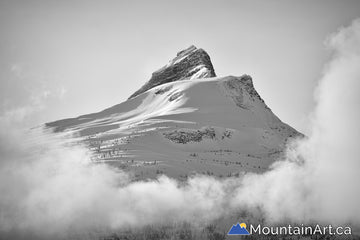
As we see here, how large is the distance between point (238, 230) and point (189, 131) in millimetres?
21642

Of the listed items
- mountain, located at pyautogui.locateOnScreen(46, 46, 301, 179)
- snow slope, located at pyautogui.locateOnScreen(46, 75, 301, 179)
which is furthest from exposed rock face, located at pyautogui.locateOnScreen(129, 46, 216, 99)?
snow slope, located at pyautogui.locateOnScreen(46, 75, 301, 179)

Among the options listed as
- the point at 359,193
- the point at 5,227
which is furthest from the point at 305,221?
the point at 5,227

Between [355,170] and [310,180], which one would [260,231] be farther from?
[355,170]

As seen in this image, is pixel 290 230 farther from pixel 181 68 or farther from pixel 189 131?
pixel 181 68

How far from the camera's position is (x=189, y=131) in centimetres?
3052

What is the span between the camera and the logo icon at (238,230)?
8.79 meters

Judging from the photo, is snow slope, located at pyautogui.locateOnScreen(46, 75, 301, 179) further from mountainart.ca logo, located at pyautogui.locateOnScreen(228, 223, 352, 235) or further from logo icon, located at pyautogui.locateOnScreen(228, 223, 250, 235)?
mountainart.ca logo, located at pyautogui.locateOnScreen(228, 223, 352, 235)

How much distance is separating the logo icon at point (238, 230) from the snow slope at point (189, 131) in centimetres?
649

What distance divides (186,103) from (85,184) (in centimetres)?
3053

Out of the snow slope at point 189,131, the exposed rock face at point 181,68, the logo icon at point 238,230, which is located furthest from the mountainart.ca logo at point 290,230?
the exposed rock face at point 181,68

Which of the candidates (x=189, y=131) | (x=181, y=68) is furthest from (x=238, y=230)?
(x=181, y=68)

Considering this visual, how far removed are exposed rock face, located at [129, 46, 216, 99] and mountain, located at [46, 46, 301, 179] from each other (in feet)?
37.8

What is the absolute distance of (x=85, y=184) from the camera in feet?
39.2

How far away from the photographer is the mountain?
1947 cm
